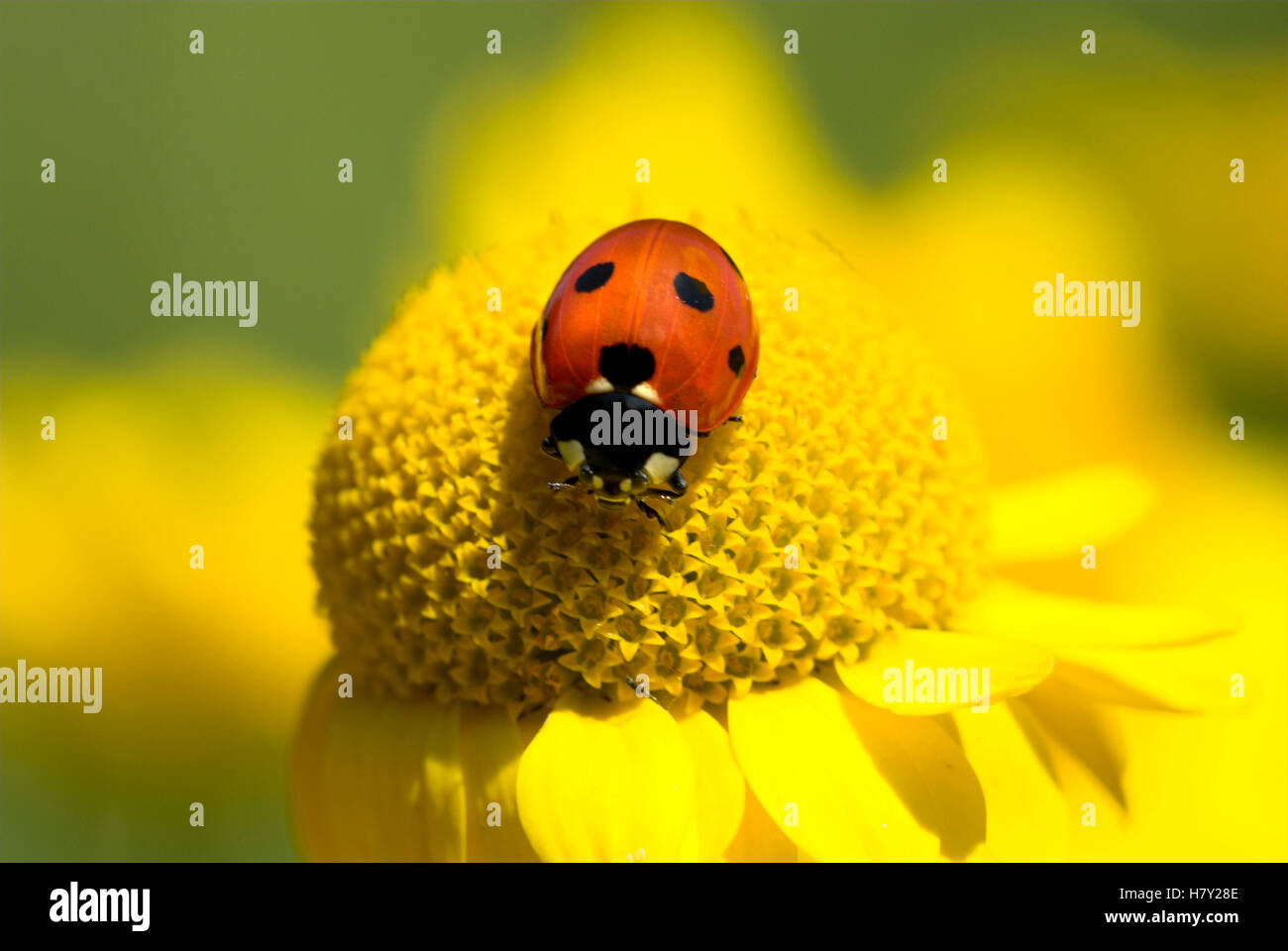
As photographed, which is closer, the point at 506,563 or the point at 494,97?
the point at 506,563

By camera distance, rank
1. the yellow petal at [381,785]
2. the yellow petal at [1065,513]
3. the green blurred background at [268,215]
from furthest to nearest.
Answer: the green blurred background at [268,215] → the yellow petal at [1065,513] → the yellow petal at [381,785]

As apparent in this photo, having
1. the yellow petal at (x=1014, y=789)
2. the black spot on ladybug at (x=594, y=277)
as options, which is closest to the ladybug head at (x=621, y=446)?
the black spot on ladybug at (x=594, y=277)

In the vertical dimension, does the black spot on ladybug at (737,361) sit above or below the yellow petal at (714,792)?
above

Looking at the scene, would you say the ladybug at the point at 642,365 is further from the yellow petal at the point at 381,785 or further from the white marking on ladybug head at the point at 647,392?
the yellow petal at the point at 381,785

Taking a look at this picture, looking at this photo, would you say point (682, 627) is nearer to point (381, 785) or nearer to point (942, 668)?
point (942, 668)
